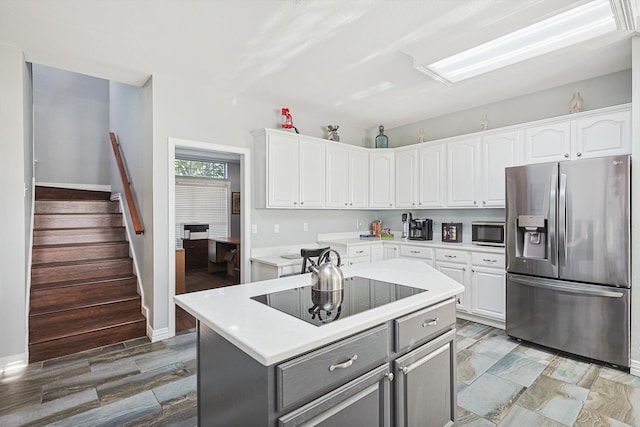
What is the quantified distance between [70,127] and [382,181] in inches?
209

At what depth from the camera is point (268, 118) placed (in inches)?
168

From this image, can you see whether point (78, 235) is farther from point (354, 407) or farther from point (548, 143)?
point (548, 143)

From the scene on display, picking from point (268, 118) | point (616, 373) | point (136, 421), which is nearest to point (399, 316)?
point (136, 421)

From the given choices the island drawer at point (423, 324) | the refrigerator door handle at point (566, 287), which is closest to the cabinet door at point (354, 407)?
the island drawer at point (423, 324)

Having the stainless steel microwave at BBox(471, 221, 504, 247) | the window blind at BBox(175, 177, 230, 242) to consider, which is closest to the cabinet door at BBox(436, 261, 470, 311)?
the stainless steel microwave at BBox(471, 221, 504, 247)

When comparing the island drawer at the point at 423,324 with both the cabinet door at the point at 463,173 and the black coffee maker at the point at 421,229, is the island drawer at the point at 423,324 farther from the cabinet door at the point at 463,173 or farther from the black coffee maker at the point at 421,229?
the black coffee maker at the point at 421,229

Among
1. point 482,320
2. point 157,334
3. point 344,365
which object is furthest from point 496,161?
point 157,334

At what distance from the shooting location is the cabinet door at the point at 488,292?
11.8 feet

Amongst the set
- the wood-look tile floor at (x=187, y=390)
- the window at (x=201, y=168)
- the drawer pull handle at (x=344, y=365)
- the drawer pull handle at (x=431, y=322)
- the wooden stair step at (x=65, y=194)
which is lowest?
the wood-look tile floor at (x=187, y=390)

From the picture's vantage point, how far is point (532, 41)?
251cm

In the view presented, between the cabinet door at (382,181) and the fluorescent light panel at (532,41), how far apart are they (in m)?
1.93

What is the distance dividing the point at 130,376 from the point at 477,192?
13.4 feet

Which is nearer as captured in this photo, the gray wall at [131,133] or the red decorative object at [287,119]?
the gray wall at [131,133]

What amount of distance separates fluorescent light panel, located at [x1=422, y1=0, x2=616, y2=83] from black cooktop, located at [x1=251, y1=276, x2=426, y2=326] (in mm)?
2058
